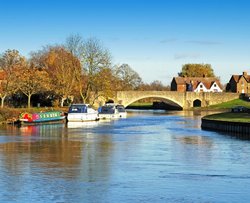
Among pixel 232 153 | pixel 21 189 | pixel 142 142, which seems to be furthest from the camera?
pixel 142 142

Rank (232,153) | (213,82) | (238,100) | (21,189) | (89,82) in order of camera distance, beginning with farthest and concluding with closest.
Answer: (213,82) < (238,100) < (89,82) < (232,153) < (21,189)

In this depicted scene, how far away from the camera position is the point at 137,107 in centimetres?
15350

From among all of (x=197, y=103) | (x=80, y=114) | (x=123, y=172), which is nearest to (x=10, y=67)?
(x=80, y=114)

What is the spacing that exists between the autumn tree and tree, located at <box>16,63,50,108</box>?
2.30 feet

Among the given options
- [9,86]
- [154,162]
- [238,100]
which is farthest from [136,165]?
[238,100]

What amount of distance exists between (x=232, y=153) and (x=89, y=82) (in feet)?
197

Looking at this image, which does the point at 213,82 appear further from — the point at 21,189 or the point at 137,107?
the point at 21,189

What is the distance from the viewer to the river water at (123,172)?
18.0 meters

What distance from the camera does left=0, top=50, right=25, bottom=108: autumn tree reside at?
7188 cm

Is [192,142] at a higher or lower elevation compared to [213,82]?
lower

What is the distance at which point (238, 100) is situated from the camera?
442 feet

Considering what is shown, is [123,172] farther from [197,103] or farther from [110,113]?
[197,103]

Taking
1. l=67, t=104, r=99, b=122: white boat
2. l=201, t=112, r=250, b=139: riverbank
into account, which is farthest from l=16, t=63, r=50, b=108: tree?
l=201, t=112, r=250, b=139: riverbank

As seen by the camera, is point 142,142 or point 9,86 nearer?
point 142,142
